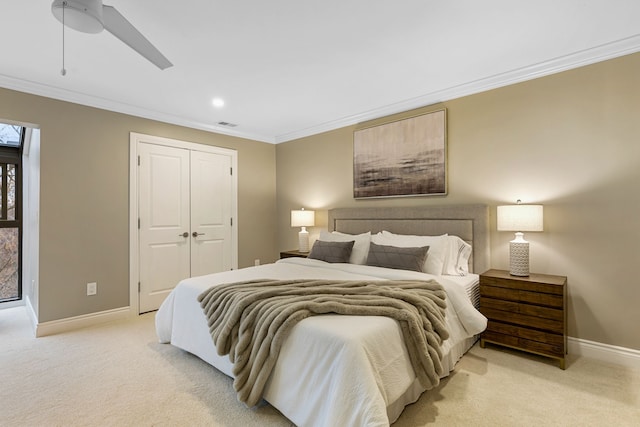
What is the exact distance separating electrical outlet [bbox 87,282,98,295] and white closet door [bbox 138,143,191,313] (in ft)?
1.53

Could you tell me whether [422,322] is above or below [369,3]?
below

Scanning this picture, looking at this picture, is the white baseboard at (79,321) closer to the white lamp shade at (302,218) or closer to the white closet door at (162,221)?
the white closet door at (162,221)

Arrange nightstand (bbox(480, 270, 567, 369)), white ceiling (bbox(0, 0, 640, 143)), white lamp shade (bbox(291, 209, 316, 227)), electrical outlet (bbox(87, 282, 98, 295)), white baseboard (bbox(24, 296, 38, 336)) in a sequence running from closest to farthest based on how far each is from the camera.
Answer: white ceiling (bbox(0, 0, 640, 143))
nightstand (bbox(480, 270, 567, 369))
white baseboard (bbox(24, 296, 38, 336))
electrical outlet (bbox(87, 282, 98, 295))
white lamp shade (bbox(291, 209, 316, 227))

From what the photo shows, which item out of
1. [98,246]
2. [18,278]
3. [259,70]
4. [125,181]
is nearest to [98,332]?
[98,246]

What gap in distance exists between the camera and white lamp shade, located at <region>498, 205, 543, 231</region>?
2568mm

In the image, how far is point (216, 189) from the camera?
14.9 ft

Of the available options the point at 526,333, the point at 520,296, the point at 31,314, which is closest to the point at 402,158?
the point at 520,296

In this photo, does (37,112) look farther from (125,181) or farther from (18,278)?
(18,278)

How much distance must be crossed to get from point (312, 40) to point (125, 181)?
2.77m

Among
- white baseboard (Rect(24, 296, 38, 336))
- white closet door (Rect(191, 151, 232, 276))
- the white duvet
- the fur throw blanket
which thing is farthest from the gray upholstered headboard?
white baseboard (Rect(24, 296, 38, 336))

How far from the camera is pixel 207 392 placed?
6.85 feet

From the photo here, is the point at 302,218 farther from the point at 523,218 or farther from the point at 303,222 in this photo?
the point at 523,218

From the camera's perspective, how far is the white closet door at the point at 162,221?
383cm

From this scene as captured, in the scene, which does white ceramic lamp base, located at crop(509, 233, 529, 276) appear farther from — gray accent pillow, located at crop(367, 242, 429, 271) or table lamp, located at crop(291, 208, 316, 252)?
table lamp, located at crop(291, 208, 316, 252)
